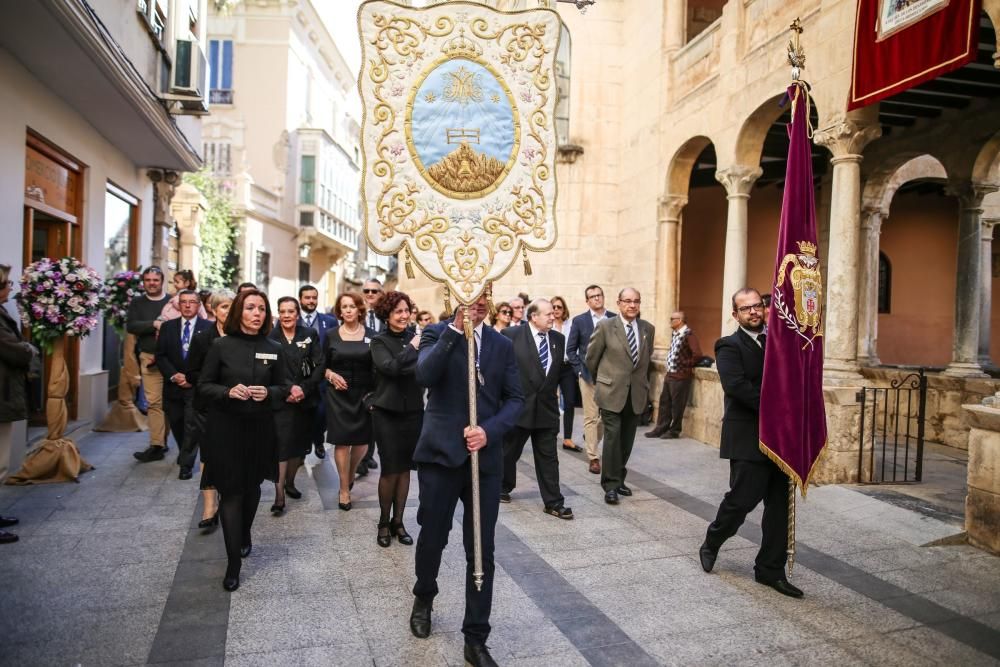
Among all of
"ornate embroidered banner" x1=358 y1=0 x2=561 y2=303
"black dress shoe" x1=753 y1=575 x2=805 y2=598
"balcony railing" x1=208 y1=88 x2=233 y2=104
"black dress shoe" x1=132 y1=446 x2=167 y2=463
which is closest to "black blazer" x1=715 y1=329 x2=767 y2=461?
"black dress shoe" x1=753 y1=575 x2=805 y2=598

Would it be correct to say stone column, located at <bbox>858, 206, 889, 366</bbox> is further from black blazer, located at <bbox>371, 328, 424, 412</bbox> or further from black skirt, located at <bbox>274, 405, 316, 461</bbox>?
black skirt, located at <bbox>274, 405, 316, 461</bbox>

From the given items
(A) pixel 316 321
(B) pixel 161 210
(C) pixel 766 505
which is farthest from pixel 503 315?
(B) pixel 161 210

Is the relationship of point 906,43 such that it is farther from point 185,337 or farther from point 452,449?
point 185,337

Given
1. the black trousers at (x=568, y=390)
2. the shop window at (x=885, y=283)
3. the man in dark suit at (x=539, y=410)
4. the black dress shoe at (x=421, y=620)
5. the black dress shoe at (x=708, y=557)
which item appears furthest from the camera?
the shop window at (x=885, y=283)

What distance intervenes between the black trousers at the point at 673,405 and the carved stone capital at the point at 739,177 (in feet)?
9.31

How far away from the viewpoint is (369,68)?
3947 mm

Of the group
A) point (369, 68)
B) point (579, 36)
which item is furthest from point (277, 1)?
point (369, 68)

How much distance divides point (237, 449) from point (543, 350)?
3.39 meters

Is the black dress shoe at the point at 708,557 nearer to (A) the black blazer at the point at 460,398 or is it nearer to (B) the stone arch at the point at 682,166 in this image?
(A) the black blazer at the point at 460,398

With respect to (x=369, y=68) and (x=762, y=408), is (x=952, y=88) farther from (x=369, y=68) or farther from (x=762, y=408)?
(x=369, y=68)

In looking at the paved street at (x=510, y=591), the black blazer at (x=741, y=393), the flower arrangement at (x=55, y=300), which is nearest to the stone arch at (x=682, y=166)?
the paved street at (x=510, y=591)

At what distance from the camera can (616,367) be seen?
6.91m

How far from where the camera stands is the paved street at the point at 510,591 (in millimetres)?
3666

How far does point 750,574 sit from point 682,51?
9640mm
